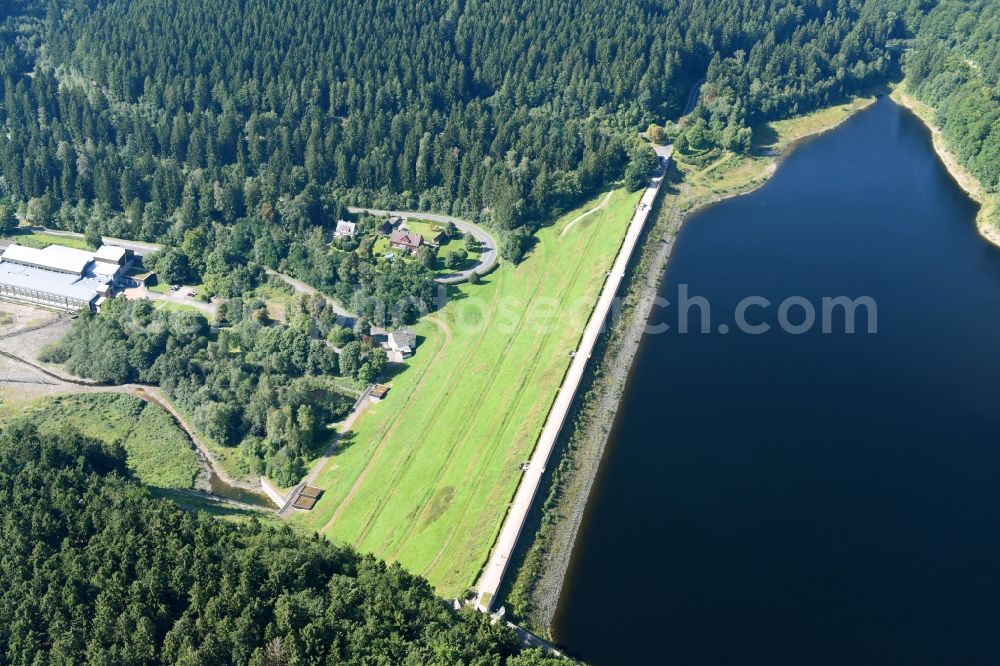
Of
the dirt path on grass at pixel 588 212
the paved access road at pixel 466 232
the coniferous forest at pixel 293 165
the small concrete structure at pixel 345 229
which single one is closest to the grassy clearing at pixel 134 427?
the coniferous forest at pixel 293 165

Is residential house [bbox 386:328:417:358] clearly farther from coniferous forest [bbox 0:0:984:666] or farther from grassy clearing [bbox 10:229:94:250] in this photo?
grassy clearing [bbox 10:229:94:250]

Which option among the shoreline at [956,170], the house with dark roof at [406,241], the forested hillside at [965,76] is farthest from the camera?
the forested hillside at [965,76]

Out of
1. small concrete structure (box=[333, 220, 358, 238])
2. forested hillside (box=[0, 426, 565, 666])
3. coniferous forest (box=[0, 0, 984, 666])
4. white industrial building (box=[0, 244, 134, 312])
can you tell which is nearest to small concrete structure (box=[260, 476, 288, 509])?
coniferous forest (box=[0, 0, 984, 666])

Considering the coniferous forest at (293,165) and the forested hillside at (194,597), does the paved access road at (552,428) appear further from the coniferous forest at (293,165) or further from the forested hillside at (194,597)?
the forested hillside at (194,597)

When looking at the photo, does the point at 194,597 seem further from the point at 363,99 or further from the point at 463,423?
the point at 363,99

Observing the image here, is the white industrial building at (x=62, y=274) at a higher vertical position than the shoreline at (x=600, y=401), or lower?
lower

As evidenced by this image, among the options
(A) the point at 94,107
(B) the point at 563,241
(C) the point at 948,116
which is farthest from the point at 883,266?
(A) the point at 94,107

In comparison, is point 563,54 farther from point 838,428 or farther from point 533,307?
point 838,428
